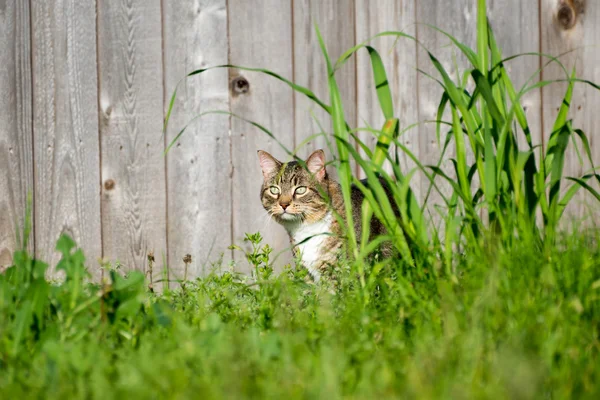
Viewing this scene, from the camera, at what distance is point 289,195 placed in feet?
11.0

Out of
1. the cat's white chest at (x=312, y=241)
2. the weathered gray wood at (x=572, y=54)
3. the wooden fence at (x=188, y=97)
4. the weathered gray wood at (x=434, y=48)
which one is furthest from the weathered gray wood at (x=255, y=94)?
the weathered gray wood at (x=572, y=54)

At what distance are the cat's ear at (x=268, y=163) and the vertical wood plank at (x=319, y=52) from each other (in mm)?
217

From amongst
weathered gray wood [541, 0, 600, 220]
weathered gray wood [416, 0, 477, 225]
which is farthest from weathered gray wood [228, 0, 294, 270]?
weathered gray wood [541, 0, 600, 220]

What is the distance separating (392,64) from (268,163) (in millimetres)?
759

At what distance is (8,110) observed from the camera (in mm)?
3584

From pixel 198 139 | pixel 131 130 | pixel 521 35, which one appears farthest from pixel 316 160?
pixel 521 35

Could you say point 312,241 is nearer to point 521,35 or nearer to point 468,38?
point 468,38

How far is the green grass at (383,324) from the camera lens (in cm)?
131

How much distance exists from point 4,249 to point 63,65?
36.3 inches

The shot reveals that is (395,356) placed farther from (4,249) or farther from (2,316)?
(4,249)

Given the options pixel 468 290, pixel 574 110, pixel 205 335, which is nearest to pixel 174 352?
pixel 205 335

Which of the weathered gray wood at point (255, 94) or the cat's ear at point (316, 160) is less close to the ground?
the weathered gray wood at point (255, 94)

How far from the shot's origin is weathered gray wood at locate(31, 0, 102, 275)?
356cm

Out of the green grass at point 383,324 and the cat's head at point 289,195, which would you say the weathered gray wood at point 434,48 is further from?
the green grass at point 383,324
